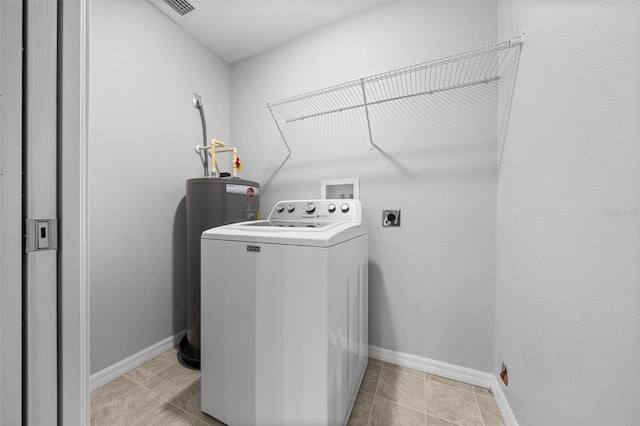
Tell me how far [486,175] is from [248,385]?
5.38 feet

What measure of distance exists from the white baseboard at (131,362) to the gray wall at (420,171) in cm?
147

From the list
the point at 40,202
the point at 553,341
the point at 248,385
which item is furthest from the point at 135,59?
the point at 553,341

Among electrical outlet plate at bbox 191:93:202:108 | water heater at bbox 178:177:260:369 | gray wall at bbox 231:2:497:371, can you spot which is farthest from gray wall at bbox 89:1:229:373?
gray wall at bbox 231:2:497:371

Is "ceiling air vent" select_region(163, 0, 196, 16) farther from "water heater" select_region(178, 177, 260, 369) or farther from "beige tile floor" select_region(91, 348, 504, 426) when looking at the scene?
"beige tile floor" select_region(91, 348, 504, 426)

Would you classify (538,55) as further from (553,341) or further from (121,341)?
(121,341)

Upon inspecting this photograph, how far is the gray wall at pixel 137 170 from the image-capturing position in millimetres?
1361

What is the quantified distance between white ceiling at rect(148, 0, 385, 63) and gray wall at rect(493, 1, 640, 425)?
1176 mm

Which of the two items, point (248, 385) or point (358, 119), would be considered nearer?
point (248, 385)

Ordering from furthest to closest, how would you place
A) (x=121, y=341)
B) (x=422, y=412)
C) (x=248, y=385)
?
(x=121, y=341), (x=422, y=412), (x=248, y=385)

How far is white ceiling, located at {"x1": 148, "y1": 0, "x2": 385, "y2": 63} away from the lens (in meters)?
1.62

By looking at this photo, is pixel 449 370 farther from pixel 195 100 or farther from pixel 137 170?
pixel 195 100

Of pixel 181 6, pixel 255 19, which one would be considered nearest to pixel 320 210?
pixel 255 19

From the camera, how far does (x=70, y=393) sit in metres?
0.55

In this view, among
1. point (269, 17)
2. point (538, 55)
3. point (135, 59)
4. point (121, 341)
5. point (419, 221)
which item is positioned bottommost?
point (121, 341)
